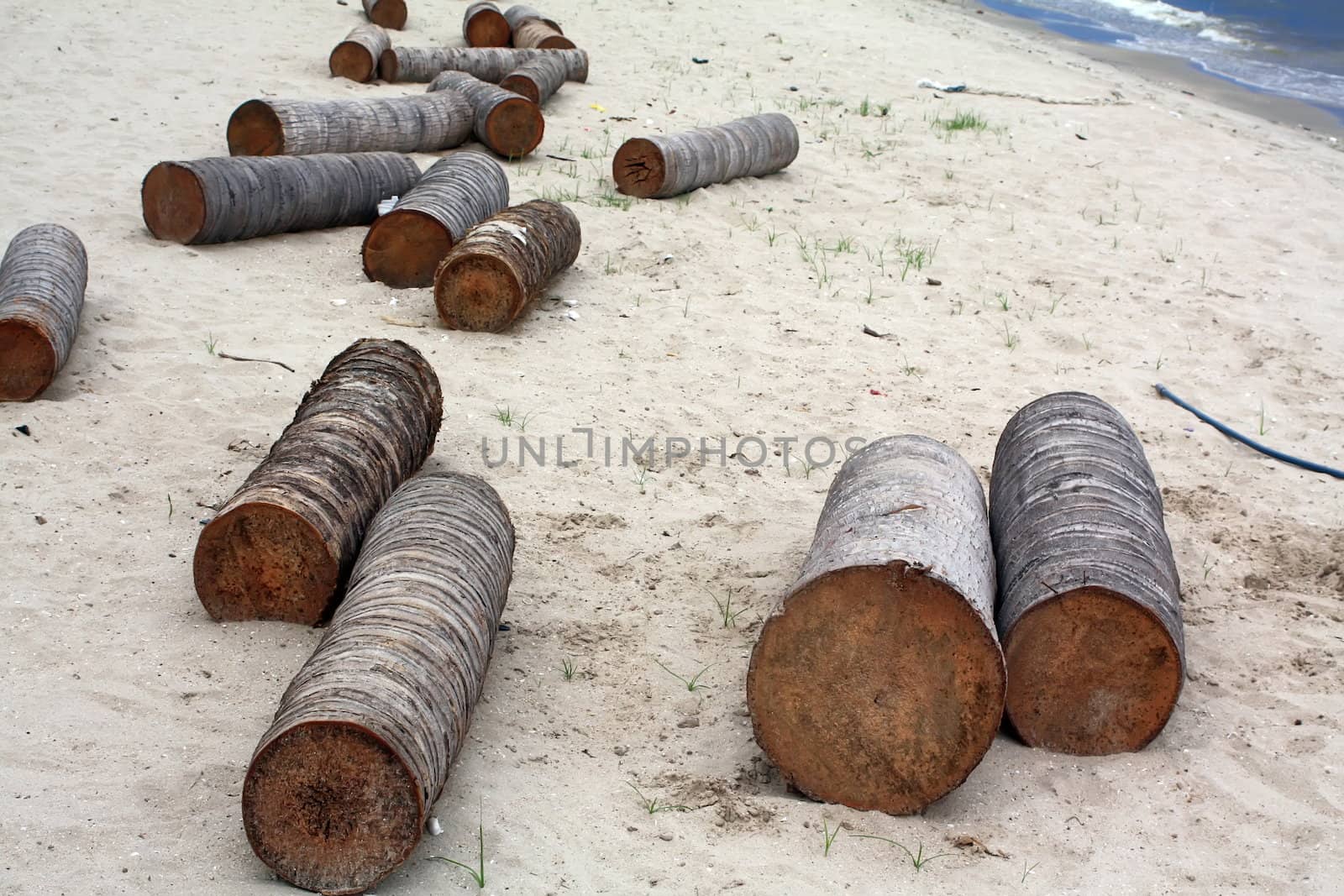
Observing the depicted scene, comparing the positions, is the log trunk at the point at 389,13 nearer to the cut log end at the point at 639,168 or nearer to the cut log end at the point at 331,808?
the cut log end at the point at 639,168

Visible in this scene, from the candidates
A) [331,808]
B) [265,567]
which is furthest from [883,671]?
[265,567]

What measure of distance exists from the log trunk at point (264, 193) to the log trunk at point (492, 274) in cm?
144

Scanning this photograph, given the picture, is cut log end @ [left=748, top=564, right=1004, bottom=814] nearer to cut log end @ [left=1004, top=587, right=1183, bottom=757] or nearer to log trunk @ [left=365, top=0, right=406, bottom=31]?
cut log end @ [left=1004, top=587, right=1183, bottom=757]

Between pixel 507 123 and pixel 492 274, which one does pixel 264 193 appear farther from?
pixel 507 123

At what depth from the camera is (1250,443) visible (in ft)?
19.9

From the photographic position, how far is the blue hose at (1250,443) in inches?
Result: 230

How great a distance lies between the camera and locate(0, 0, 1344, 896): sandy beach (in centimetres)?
339

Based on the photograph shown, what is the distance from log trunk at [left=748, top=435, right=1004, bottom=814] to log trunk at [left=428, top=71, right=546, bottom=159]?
6.76 metres

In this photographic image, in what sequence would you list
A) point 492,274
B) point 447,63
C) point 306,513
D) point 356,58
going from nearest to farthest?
point 306,513, point 492,274, point 356,58, point 447,63

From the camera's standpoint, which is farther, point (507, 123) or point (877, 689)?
point (507, 123)

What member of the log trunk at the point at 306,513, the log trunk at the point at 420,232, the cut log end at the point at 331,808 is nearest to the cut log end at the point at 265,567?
the log trunk at the point at 306,513

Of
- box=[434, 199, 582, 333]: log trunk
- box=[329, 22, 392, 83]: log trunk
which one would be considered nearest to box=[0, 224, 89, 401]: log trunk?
box=[434, 199, 582, 333]: log trunk

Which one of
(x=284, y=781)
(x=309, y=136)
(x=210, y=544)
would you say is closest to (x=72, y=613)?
(x=210, y=544)

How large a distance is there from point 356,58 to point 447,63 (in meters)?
0.86
